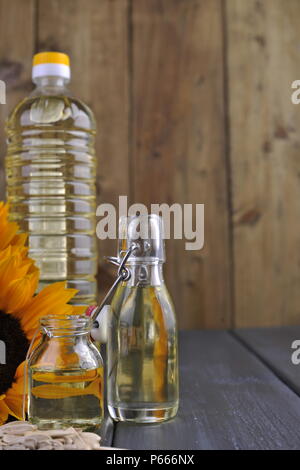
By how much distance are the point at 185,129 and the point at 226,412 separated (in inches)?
33.2

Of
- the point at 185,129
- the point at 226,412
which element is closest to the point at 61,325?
the point at 226,412

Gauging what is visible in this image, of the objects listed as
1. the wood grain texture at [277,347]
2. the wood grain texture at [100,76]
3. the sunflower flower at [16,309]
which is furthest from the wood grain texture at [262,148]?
the sunflower flower at [16,309]

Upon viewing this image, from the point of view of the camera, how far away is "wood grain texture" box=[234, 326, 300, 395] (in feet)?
2.90

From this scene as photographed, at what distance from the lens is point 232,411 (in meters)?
0.69

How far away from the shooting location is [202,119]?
1.42 metres

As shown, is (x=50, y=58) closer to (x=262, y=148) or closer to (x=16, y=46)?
(x=16, y=46)

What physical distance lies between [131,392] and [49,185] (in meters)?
0.63

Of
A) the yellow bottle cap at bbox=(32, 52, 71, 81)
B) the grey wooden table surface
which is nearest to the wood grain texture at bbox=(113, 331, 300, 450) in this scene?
the grey wooden table surface

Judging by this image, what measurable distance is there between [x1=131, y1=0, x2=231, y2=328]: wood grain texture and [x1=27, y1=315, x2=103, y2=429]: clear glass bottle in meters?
0.78

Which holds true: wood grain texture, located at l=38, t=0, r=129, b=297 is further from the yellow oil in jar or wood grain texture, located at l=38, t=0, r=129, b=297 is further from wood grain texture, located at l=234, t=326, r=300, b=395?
the yellow oil in jar

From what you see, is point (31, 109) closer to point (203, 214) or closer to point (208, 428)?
point (203, 214)

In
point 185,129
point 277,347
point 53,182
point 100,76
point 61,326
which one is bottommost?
point 277,347

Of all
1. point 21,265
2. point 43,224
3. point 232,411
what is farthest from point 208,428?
point 43,224

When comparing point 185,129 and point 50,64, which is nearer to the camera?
point 50,64
